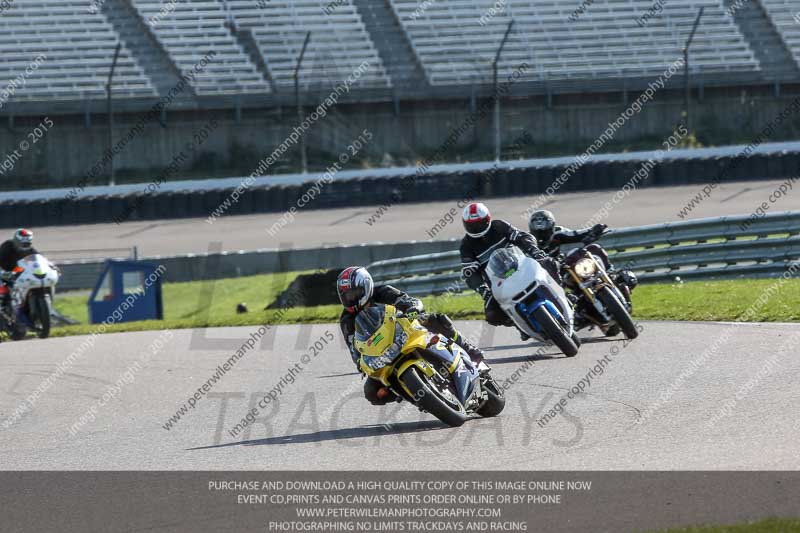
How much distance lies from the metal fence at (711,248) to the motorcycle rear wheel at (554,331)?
6603 millimetres

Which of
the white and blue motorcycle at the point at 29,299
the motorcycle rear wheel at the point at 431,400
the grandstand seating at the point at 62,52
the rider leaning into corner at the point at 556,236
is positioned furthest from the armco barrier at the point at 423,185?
the motorcycle rear wheel at the point at 431,400

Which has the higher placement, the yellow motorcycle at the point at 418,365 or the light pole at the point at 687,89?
the yellow motorcycle at the point at 418,365

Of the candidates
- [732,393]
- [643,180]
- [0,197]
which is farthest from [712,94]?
[732,393]

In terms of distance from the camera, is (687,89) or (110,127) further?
(687,89)

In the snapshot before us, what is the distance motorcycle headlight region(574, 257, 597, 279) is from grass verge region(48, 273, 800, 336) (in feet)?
7.09

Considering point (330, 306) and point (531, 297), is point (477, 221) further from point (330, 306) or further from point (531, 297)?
point (330, 306)

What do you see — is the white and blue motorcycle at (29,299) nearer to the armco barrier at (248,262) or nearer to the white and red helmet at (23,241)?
the white and red helmet at (23,241)

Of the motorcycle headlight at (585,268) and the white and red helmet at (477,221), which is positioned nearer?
the white and red helmet at (477,221)

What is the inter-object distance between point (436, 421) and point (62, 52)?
2870 cm

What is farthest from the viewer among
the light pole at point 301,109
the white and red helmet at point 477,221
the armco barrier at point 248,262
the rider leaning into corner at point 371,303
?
the light pole at point 301,109

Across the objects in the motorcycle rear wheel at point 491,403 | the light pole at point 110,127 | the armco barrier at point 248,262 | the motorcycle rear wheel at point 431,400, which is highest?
the light pole at point 110,127

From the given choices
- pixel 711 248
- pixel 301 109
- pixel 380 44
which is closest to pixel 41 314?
pixel 711 248

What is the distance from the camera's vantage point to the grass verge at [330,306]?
14.5 m

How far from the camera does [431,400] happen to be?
8438 millimetres
